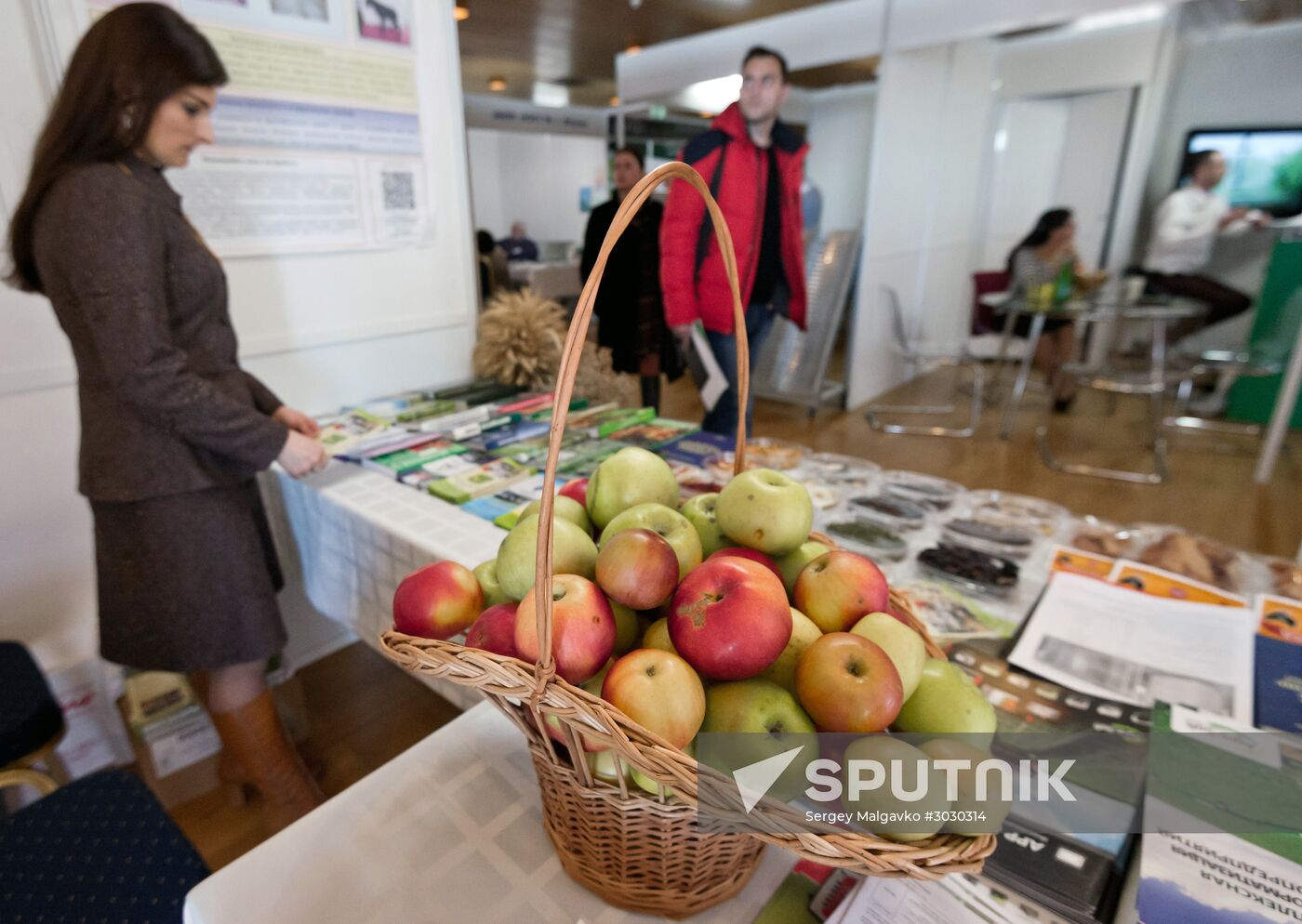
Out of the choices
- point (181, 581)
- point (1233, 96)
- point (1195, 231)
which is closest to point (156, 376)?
point (181, 581)

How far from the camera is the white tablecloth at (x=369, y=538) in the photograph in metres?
1.23

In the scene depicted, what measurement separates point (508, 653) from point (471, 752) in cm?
27

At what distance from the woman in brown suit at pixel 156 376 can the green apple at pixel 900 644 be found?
43.7 inches

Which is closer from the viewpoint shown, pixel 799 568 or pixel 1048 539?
pixel 799 568

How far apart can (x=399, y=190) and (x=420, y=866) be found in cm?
188

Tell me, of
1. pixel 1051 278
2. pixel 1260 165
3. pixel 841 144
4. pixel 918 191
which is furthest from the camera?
pixel 841 144

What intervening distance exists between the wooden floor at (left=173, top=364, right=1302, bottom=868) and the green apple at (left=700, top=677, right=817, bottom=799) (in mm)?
1457

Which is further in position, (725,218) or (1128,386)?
(1128,386)

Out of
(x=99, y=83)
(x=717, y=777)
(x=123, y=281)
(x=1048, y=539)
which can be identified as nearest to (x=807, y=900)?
(x=717, y=777)

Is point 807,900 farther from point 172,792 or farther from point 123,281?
point 172,792

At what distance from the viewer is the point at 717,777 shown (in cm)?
43

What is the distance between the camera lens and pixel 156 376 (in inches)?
42.4

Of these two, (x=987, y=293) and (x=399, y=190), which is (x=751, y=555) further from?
(x=987, y=293)

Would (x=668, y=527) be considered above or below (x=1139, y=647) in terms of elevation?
above
